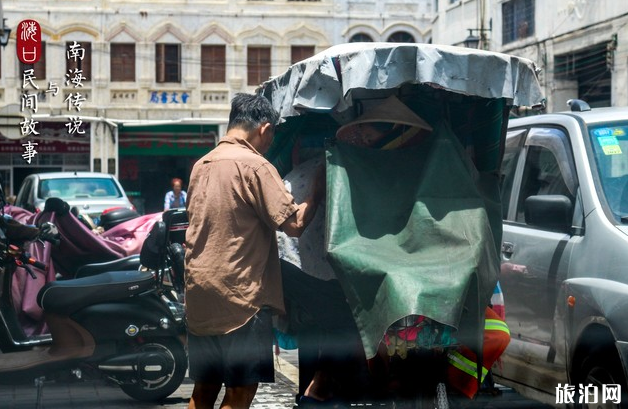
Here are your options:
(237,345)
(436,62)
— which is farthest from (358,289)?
(436,62)

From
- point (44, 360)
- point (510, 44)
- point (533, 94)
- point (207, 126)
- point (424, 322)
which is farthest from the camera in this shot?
point (207, 126)

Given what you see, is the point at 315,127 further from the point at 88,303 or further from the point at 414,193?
the point at 88,303

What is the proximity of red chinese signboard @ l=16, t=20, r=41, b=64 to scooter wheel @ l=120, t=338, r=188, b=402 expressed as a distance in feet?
72.3

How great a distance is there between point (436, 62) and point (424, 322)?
114cm

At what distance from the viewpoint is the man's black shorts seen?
4.52m

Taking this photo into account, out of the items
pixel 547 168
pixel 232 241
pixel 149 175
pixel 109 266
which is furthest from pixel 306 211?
pixel 149 175

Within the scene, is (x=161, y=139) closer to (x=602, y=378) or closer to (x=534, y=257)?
(x=534, y=257)

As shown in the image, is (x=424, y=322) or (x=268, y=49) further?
(x=268, y=49)

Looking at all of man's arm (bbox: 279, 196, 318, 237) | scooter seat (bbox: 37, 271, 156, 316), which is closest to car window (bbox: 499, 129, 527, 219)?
A: man's arm (bbox: 279, 196, 318, 237)

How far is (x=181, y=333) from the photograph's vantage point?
A: 7461mm

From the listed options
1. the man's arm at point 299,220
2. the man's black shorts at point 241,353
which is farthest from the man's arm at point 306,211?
the man's black shorts at point 241,353

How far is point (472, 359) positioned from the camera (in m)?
4.51

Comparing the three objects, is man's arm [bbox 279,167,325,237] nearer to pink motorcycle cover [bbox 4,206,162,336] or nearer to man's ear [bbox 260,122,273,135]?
man's ear [bbox 260,122,273,135]

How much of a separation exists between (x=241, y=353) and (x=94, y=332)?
298 centimetres
